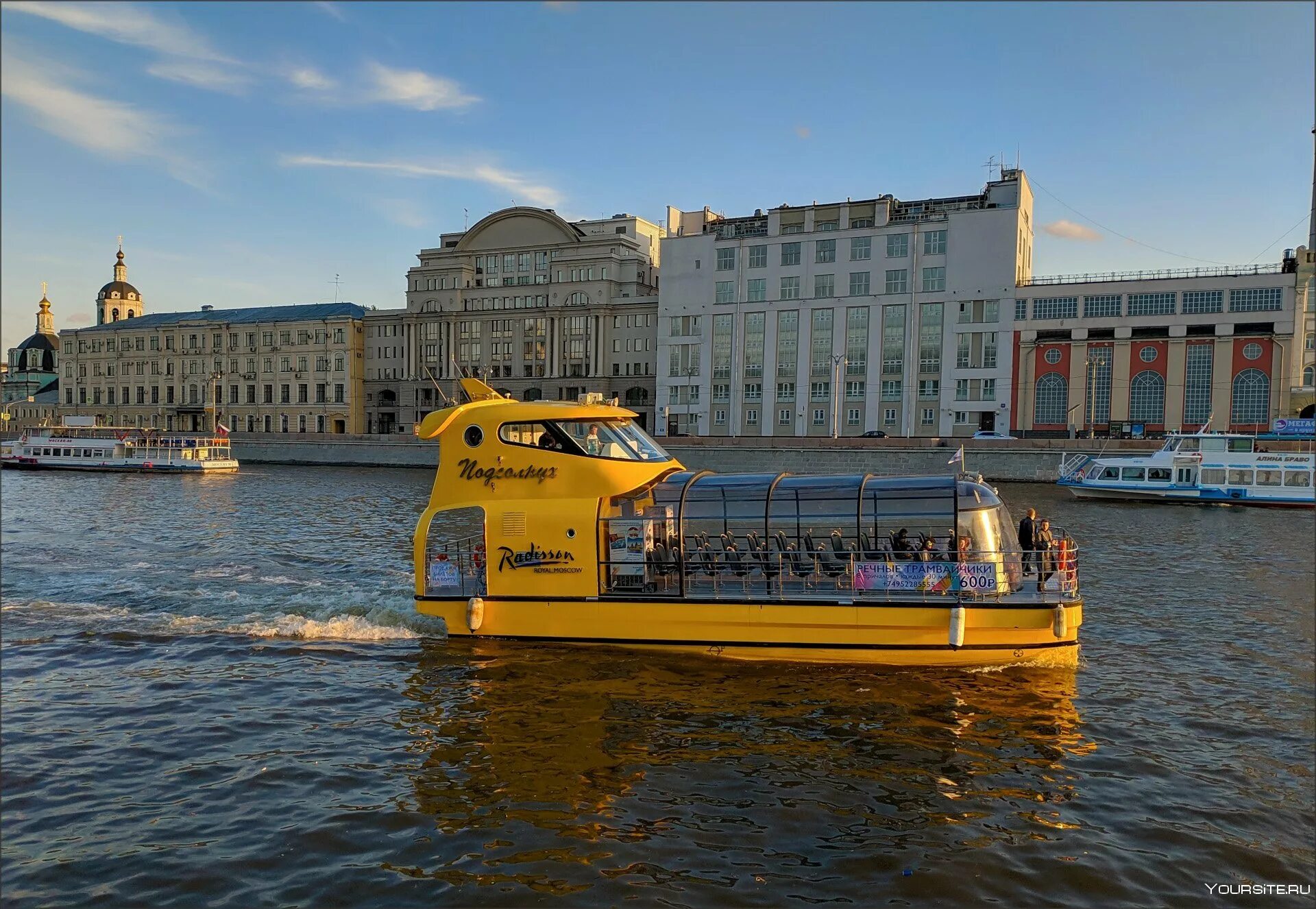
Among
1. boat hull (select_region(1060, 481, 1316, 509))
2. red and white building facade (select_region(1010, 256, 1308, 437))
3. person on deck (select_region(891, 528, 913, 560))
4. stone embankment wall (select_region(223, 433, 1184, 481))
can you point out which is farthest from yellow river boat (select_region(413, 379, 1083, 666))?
red and white building facade (select_region(1010, 256, 1308, 437))

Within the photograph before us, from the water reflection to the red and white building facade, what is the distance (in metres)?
72.2

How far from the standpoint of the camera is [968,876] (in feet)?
34.5

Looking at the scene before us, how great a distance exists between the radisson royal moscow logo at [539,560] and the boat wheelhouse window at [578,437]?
2.23 metres

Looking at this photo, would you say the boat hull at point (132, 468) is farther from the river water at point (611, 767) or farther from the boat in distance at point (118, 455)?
the river water at point (611, 767)

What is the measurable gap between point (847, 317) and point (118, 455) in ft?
243

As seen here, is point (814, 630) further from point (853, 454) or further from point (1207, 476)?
point (853, 454)

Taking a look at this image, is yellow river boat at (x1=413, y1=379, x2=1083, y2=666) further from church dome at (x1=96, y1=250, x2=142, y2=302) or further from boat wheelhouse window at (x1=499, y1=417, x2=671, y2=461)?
church dome at (x1=96, y1=250, x2=142, y2=302)

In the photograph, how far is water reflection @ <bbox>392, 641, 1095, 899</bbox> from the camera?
430 inches

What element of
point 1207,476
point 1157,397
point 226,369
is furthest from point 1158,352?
point 226,369

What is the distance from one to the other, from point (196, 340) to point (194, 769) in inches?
5148

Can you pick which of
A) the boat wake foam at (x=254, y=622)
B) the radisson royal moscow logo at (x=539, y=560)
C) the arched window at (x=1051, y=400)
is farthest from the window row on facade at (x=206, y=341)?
the radisson royal moscow logo at (x=539, y=560)

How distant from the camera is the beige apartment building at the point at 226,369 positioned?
122062mm

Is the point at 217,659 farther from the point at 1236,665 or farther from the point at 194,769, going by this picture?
the point at 1236,665

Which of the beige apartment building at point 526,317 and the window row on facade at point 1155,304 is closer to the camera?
the window row on facade at point 1155,304
